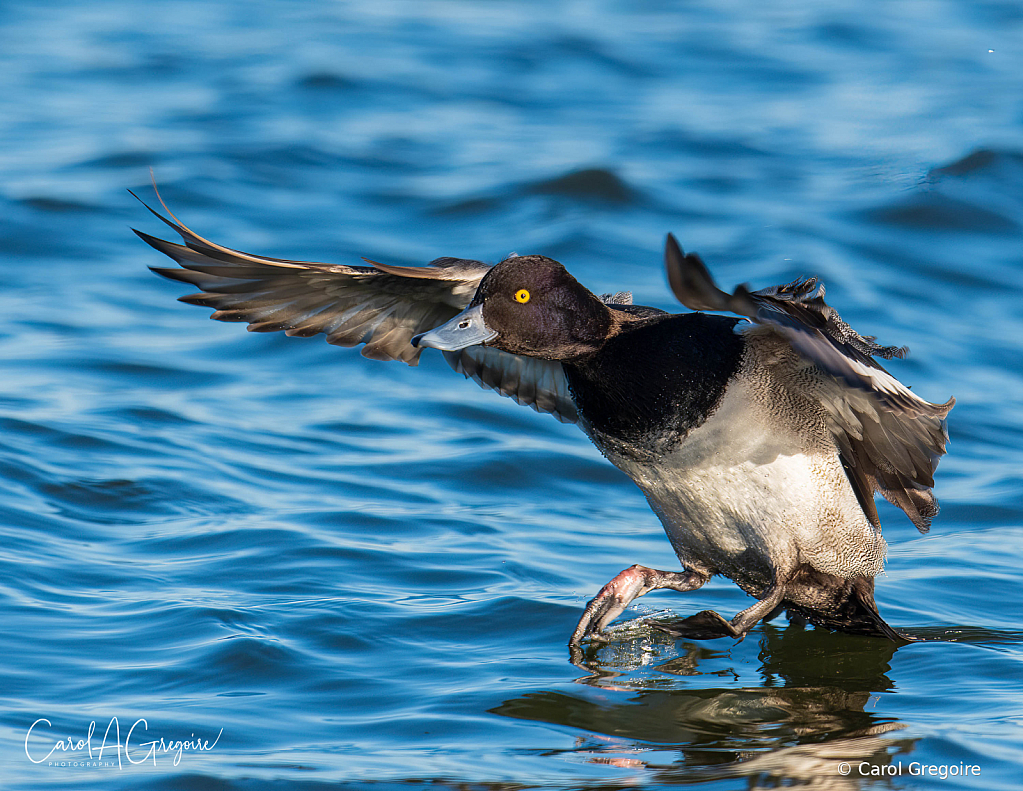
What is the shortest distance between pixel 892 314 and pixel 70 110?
27.9 feet

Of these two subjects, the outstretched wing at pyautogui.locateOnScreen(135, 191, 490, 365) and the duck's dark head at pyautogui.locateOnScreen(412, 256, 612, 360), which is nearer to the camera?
the duck's dark head at pyautogui.locateOnScreen(412, 256, 612, 360)

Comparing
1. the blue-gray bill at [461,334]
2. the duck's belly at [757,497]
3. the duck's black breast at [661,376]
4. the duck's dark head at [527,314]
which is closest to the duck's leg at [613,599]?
the duck's belly at [757,497]

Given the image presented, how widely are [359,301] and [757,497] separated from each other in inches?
72.9

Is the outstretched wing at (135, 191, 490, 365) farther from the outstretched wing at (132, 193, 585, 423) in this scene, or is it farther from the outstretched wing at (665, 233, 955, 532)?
the outstretched wing at (665, 233, 955, 532)

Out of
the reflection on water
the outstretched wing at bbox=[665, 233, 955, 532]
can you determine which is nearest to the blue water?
the reflection on water

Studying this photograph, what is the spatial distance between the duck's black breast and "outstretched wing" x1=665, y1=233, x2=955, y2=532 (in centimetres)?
27

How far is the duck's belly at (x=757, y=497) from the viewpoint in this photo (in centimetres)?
435

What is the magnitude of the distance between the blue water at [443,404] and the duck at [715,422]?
394 mm

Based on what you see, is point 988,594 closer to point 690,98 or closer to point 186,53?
point 690,98

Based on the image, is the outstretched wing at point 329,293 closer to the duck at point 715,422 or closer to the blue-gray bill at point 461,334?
the duck at point 715,422

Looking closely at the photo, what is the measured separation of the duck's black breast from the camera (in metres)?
4.29

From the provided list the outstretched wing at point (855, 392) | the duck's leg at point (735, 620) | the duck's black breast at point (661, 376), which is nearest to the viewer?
the outstretched wing at point (855, 392)

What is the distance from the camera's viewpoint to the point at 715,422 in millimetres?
4301

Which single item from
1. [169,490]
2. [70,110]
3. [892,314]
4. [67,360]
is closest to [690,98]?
[892,314]
